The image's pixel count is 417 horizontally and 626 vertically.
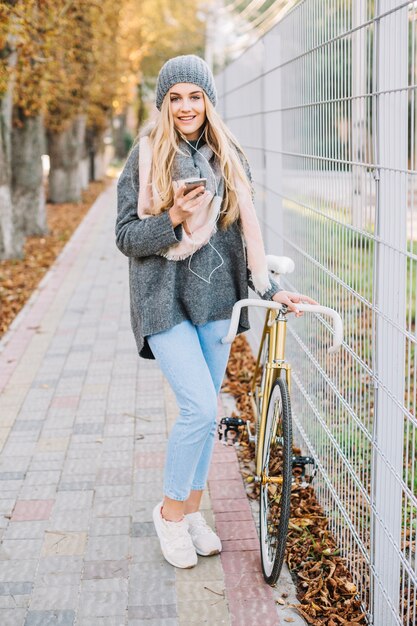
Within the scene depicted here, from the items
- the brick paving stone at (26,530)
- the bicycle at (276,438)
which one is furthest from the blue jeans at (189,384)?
the brick paving stone at (26,530)

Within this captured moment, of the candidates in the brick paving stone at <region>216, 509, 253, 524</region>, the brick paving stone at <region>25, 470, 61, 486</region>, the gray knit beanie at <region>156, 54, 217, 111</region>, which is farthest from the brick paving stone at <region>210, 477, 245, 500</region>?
the gray knit beanie at <region>156, 54, 217, 111</region>

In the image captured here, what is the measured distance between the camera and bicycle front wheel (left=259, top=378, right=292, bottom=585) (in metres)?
3.44

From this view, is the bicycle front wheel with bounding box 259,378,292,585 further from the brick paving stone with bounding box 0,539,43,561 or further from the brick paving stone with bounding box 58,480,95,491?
the brick paving stone with bounding box 58,480,95,491

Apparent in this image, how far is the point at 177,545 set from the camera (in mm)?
3867

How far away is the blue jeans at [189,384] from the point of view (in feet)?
11.7

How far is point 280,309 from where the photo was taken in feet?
11.8

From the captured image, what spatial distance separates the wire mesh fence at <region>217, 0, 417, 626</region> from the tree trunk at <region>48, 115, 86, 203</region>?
1517 cm

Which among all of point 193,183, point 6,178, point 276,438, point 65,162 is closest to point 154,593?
point 276,438

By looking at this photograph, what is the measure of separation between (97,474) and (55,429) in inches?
32.8

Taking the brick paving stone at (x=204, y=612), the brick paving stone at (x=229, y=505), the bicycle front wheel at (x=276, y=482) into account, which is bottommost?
the brick paving stone at (x=204, y=612)

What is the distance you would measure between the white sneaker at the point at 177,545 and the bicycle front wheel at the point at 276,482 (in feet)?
1.03

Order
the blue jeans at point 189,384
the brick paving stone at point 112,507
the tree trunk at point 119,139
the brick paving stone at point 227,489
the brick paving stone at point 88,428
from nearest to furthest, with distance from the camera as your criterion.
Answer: the blue jeans at point 189,384
the brick paving stone at point 112,507
the brick paving stone at point 227,489
the brick paving stone at point 88,428
the tree trunk at point 119,139

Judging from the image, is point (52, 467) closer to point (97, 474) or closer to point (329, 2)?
point (97, 474)

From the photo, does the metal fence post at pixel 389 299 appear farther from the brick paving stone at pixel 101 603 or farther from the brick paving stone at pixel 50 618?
the brick paving stone at pixel 50 618
